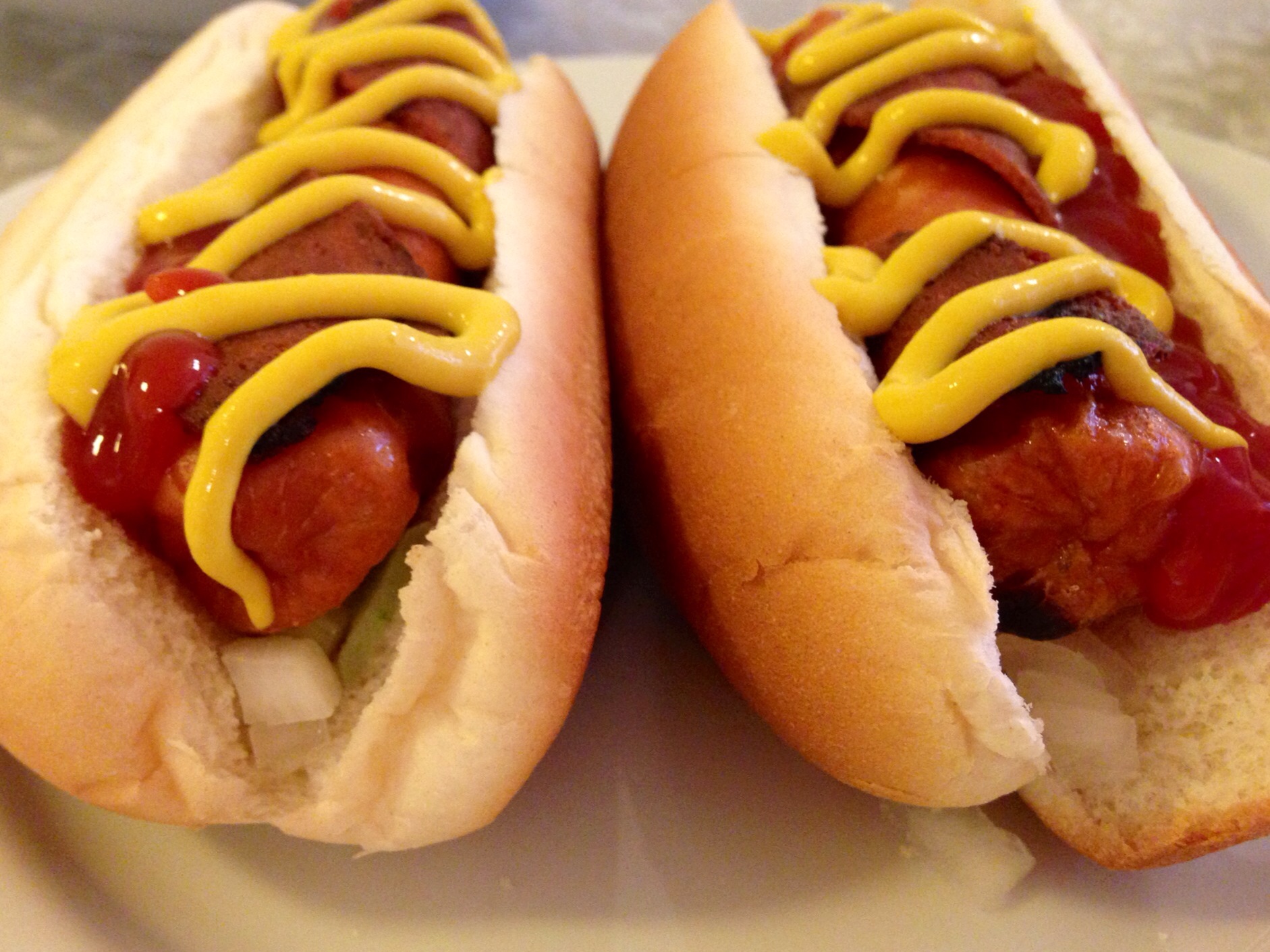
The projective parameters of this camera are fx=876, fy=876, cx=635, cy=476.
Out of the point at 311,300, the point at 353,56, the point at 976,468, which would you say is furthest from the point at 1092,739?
the point at 353,56

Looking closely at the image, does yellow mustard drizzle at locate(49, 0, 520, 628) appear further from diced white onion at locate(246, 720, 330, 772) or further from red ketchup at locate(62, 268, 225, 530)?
diced white onion at locate(246, 720, 330, 772)

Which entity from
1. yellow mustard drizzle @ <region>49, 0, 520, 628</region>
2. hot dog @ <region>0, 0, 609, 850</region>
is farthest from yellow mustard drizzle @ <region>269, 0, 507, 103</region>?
hot dog @ <region>0, 0, 609, 850</region>

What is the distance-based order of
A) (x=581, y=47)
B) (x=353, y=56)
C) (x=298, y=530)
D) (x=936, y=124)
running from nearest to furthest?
A: (x=298, y=530), (x=936, y=124), (x=353, y=56), (x=581, y=47)

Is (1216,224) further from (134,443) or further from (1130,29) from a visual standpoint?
(134,443)

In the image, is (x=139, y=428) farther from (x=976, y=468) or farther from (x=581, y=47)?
(x=581, y=47)

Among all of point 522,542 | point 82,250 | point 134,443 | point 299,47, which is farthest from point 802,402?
point 299,47

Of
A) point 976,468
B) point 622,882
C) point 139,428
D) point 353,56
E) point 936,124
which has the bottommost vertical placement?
point 622,882
